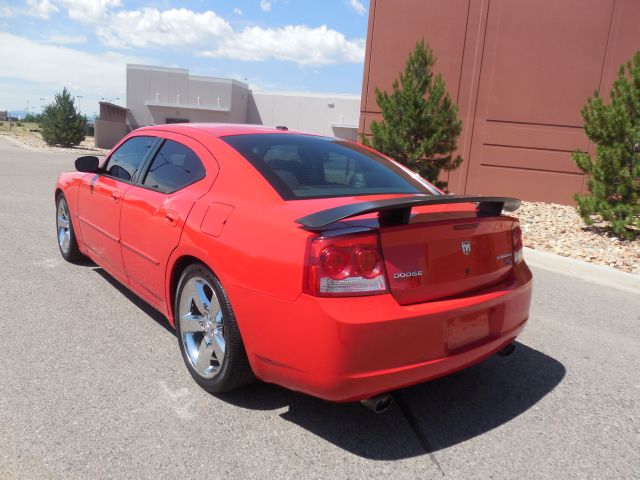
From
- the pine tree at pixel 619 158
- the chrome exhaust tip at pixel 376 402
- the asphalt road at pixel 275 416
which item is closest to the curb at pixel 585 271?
the pine tree at pixel 619 158

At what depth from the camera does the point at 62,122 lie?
1287 inches

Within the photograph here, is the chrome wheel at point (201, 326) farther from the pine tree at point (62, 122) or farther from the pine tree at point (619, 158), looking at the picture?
the pine tree at point (62, 122)

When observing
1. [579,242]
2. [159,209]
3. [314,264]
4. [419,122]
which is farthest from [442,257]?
[419,122]

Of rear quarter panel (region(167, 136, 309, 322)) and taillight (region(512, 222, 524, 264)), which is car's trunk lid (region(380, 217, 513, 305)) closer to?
taillight (region(512, 222, 524, 264))

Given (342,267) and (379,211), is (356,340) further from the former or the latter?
(379,211)

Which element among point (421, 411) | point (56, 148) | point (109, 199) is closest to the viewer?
point (421, 411)

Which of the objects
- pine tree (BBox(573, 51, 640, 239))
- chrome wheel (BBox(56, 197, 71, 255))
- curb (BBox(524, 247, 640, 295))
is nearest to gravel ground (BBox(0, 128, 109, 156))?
chrome wheel (BBox(56, 197, 71, 255))

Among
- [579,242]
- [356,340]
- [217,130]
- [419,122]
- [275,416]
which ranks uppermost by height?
[419,122]

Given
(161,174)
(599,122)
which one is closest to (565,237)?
(599,122)

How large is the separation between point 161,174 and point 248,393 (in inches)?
65.0

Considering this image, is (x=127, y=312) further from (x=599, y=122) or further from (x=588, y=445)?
(x=599, y=122)

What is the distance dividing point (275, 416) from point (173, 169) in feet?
5.89

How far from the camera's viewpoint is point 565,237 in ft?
29.3

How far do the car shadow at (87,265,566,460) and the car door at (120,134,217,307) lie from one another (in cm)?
102
